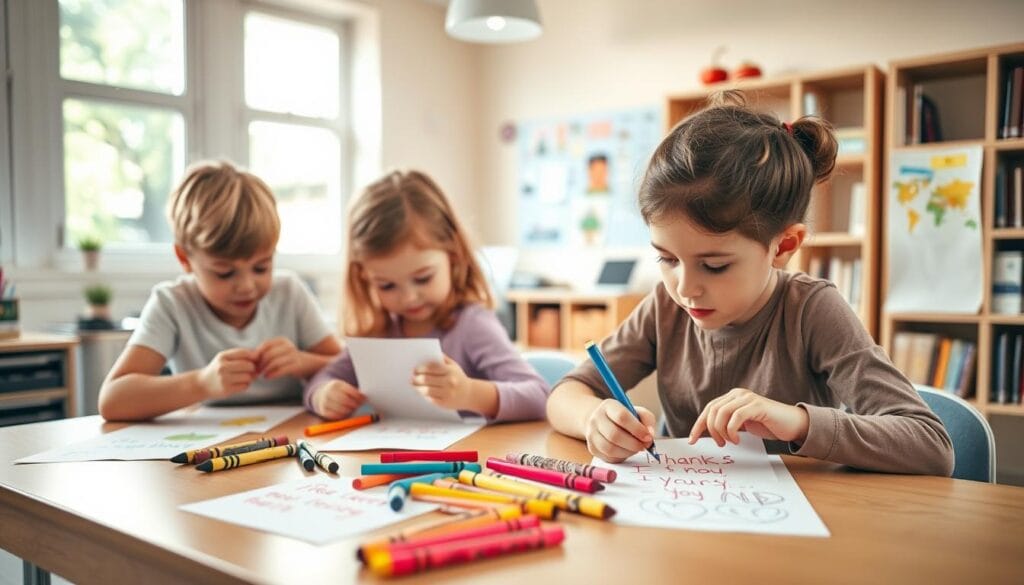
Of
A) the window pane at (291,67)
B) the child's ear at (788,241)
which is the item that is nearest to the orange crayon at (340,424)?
the child's ear at (788,241)

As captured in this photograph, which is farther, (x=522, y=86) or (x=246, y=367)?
(x=522, y=86)

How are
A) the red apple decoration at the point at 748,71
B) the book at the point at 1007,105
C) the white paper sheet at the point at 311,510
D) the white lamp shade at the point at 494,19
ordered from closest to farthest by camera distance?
the white paper sheet at the point at 311,510
the white lamp shade at the point at 494,19
the book at the point at 1007,105
the red apple decoration at the point at 748,71

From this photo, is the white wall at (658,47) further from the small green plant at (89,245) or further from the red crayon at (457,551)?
the red crayon at (457,551)

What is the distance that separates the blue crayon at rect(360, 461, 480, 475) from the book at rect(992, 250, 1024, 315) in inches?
105

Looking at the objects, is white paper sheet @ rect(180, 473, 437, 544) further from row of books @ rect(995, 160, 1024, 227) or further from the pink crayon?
row of books @ rect(995, 160, 1024, 227)

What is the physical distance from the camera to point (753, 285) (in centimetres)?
100

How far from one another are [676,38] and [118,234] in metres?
2.77

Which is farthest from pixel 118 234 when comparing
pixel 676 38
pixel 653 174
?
pixel 653 174

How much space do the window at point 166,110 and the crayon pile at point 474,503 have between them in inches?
114

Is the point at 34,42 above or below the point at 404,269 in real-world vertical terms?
above

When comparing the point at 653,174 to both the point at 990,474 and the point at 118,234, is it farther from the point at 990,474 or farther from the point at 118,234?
the point at 118,234

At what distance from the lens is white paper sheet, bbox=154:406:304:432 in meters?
1.19

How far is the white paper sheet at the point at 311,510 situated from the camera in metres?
0.66

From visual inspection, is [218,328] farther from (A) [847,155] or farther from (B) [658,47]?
(B) [658,47]
